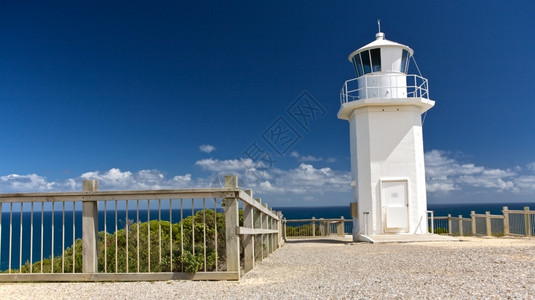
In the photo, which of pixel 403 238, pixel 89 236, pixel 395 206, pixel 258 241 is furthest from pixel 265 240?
pixel 395 206

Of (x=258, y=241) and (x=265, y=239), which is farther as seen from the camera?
(x=265, y=239)

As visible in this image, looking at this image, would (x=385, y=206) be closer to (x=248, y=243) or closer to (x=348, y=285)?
(x=248, y=243)

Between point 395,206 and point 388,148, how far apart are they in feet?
7.03

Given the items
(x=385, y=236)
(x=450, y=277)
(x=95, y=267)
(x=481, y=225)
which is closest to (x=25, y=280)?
(x=95, y=267)

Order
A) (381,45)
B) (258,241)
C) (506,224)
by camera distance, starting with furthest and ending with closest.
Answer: (381,45)
(506,224)
(258,241)

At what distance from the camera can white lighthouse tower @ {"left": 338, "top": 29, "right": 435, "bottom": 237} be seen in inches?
658

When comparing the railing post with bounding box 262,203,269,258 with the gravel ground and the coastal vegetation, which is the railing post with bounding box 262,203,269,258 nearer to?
the coastal vegetation

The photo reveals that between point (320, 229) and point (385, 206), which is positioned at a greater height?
point (385, 206)

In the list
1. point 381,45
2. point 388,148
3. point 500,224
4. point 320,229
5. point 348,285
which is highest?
point 381,45

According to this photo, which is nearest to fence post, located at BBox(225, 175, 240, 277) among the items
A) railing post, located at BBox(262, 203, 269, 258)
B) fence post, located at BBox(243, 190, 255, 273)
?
fence post, located at BBox(243, 190, 255, 273)

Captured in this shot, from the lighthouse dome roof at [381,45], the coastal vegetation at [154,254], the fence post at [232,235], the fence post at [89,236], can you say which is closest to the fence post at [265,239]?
the coastal vegetation at [154,254]

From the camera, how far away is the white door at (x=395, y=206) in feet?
54.6

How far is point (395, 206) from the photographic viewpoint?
659 inches

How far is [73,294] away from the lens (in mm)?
5945
